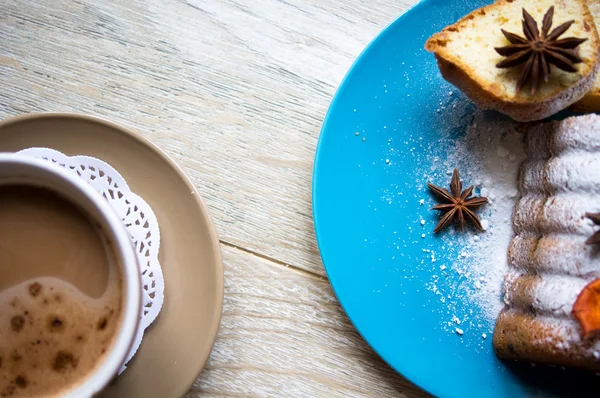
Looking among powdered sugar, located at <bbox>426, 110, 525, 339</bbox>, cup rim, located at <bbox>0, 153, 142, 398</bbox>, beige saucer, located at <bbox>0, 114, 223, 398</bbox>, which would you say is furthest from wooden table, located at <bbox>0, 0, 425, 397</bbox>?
cup rim, located at <bbox>0, 153, 142, 398</bbox>

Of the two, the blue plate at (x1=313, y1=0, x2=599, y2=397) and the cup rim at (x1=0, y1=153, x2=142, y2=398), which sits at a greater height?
the blue plate at (x1=313, y1=0, x2=599, y2=397)

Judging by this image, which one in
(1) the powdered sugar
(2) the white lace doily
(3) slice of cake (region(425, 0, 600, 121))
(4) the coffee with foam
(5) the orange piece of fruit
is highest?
(3) slice of cake (region(425, 0, 600, 121))

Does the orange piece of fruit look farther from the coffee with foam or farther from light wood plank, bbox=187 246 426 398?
the coffee with foam

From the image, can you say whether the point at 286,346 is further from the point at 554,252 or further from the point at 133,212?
the point at 554,252

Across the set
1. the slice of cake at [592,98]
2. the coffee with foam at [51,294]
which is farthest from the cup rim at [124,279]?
the slice of cake at [592,98]

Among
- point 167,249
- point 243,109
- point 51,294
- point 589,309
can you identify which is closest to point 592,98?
point 589,309

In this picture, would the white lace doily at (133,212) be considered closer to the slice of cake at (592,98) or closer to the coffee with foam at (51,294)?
the coffee with foam at (51,294)

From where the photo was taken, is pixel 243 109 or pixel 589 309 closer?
pixel 589 309
